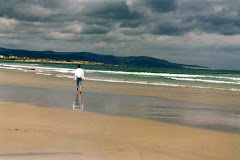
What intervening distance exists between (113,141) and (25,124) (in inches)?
114

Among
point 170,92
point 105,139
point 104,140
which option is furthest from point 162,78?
point 104,140

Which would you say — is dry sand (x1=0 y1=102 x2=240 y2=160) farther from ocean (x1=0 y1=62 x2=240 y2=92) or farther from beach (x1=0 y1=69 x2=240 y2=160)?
ocean (x1=0 y1=62 x2=240 y2=92)

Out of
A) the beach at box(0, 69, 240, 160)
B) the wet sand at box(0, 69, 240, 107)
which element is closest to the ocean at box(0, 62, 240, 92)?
the wet sand at box(0, 69, 240, 107)

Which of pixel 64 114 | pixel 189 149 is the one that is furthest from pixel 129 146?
pixel 64 114

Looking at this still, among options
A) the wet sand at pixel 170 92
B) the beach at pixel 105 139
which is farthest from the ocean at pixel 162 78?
the beach at pixel 105 139

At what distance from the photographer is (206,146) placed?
6543 millimetres

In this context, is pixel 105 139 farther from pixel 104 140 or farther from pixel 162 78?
pixel 162 78

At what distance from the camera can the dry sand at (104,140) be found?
18.2 feet

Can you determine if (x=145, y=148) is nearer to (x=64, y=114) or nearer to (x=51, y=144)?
(x=51, y=144)

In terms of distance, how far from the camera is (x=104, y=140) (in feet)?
21.7

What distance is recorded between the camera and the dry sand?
5535mm

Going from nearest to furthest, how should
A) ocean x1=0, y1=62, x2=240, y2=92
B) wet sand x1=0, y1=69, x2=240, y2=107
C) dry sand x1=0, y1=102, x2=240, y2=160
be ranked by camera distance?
dry sand x1=0, y1=102, x2=240, y2=160 → wet sand x1=0, y1=69, x2=240, y2=107 → ocean x1=0, y1=62, x2=240, y2=92

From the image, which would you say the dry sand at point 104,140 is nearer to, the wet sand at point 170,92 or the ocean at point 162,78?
the wet sand at point 170,92

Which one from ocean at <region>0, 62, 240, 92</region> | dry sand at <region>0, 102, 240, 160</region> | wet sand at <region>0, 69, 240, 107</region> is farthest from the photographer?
ocean at <region>0, 62, 240, 92</region>
